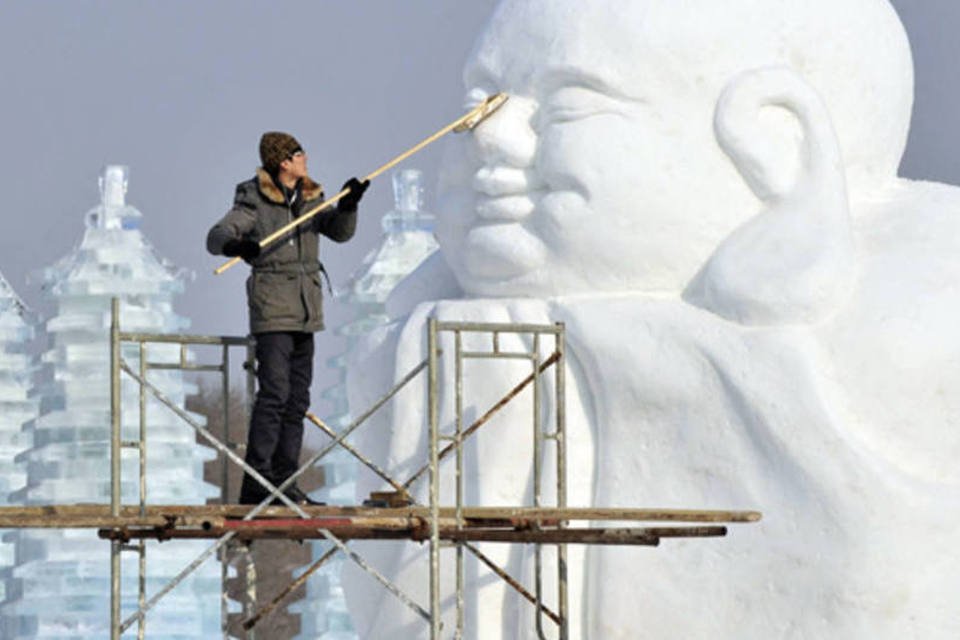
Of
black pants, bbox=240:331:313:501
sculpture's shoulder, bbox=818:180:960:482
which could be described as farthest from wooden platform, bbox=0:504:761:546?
sculpture's shoulder, bbox=818:180:960:482

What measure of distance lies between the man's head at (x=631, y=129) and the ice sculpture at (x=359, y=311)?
31.5ft

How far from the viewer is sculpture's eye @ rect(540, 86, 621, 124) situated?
19.9 m

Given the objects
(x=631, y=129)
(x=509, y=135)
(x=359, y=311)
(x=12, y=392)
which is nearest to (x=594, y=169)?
(x=631, y=129)

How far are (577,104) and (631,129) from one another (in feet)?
1.01

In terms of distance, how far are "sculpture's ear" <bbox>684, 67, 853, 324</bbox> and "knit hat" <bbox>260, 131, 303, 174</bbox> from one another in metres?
2.18

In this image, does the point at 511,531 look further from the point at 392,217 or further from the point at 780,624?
the point at 392,217

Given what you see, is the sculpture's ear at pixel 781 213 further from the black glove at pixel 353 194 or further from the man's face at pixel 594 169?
the black glove at pixel 353 194

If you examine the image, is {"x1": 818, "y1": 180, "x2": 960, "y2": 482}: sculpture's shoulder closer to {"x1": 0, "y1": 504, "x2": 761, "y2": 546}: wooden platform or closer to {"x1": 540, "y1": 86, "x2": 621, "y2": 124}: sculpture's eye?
{"x1": 0, "y1": 504, "x2": 761, "y2": 546}: wooden platform

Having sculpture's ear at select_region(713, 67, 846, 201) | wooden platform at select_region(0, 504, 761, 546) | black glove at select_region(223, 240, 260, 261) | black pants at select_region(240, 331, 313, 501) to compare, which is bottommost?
wooden platform at select_region(0, 504, 761, 546)

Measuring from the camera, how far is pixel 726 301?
64.6ft

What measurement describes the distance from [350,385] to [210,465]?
22.0 m

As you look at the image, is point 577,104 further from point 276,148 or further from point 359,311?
point 359,311

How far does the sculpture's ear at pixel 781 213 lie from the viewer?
19609 mm

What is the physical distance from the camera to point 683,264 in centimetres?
1991
